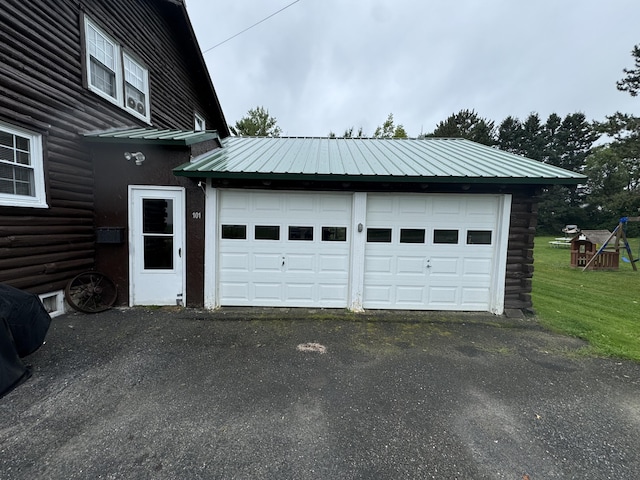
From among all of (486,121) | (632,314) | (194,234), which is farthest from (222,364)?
(486,121)

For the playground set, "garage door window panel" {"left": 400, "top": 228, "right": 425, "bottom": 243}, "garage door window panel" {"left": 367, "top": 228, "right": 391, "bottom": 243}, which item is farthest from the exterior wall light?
the playground set

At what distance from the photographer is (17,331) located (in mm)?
3027

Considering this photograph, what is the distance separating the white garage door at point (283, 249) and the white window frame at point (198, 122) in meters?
6.04

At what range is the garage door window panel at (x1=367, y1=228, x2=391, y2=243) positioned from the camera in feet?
18.2

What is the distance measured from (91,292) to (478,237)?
7579 mm

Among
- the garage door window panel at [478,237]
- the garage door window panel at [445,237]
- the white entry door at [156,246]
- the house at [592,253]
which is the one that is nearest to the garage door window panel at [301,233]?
the white entry door at [156,246]

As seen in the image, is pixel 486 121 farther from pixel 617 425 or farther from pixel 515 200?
pixel 617 425

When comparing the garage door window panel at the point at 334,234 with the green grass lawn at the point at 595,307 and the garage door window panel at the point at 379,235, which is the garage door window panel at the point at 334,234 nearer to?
the garage door window panel at the point at 379,235

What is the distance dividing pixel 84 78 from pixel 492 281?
29.4ft

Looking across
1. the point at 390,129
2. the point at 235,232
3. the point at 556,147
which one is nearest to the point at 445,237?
the point at 235,232

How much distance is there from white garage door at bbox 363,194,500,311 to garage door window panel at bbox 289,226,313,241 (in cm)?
117

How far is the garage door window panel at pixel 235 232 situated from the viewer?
5.49 metres

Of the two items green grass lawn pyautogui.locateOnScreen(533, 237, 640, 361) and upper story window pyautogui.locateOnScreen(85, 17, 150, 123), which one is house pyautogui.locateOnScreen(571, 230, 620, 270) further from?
upper story window pyautogui.locateOnScreen(85, 17, 150, 123)

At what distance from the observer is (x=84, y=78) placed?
17.4ft
